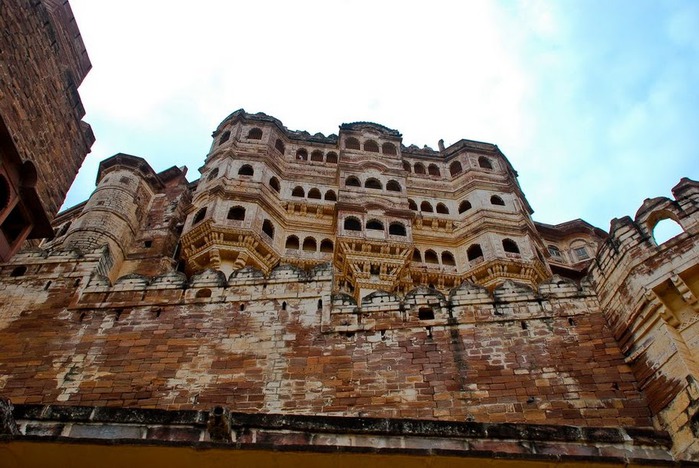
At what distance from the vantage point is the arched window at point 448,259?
76.6ft

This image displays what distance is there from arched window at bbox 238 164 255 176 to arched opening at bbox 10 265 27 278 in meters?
12.2

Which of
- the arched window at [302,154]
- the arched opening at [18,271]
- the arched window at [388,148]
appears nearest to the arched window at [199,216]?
the arched window at [302,154]

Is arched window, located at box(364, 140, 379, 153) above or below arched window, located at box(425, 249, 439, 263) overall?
above

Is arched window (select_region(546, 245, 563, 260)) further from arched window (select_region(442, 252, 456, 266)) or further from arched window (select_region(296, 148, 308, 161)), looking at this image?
arched window (select_region(296, 148, 308, 161))

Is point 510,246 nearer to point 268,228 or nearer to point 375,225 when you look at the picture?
point 375,225

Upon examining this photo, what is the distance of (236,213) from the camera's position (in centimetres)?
2233

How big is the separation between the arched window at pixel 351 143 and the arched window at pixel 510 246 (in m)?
8.56

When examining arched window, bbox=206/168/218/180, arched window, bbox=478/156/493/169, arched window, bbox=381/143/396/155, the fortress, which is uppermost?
arched window, bbox=381/143/396/155

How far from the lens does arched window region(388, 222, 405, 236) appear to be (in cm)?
2303

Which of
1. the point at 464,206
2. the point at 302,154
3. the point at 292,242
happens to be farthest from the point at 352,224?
the point at 302,154

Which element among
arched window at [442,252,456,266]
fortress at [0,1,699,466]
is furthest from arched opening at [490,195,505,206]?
fortress at [0,1,699,466]

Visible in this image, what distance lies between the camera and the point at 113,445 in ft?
17.3

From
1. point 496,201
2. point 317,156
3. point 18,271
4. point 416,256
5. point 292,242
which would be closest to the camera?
point 18,271

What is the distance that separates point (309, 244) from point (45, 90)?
11476mm
